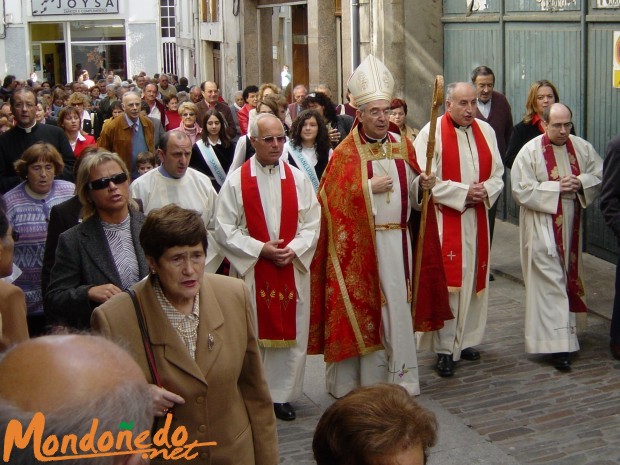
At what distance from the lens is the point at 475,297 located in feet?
24.9

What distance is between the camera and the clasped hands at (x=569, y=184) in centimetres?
736

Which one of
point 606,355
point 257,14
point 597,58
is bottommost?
point 606,355

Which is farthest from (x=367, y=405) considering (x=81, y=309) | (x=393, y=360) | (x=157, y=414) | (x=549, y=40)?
(x=549, y=40)

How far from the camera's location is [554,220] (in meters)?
7.46

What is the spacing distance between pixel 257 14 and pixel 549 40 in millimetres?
13773

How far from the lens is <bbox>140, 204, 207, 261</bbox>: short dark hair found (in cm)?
391

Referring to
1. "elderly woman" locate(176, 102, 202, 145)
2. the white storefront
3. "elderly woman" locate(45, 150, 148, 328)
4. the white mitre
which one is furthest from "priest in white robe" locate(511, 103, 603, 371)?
the white storefront

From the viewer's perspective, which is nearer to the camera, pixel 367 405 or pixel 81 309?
pixel 367 405

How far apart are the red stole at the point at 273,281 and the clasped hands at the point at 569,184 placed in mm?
1989

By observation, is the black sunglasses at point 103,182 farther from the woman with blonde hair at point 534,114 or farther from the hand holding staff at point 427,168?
the woman with blonde hair at point 534,114

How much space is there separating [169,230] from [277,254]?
263 cm

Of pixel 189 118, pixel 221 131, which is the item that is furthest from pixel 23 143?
pixel 189 118

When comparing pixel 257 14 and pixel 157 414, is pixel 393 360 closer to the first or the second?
pixel 157 414

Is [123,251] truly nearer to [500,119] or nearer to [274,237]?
[274,237]
